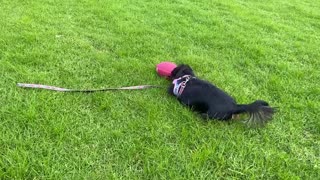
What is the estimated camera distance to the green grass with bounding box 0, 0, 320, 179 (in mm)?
1878

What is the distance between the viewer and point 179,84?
8.14 feet

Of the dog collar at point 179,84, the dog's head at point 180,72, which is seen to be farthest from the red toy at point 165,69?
the dog collar at point 179,84

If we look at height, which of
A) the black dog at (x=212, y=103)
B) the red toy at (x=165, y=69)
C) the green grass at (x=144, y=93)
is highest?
the black dog at (x=212, y=103)

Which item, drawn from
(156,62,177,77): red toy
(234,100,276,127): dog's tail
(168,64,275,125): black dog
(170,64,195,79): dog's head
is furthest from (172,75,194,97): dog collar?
(234,100,276,127): dog's tail

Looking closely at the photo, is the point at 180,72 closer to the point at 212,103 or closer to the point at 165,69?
the point at 165,69

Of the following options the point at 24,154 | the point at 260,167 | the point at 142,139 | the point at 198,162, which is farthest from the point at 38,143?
the point at 260,167

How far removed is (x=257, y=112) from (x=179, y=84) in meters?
0.63

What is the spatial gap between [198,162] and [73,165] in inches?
27.7

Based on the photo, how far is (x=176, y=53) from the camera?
3340 millimetres

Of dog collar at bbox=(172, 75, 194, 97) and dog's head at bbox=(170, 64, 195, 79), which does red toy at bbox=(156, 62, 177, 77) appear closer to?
dog's head at bbox=(170, 64, 195, 79)

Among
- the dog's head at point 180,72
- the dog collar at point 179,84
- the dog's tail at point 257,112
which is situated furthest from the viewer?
the dog's head at point 180,72

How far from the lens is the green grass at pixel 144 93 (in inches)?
73.9

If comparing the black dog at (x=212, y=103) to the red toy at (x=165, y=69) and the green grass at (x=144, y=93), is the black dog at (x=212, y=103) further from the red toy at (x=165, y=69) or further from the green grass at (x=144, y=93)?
the red toy at (x=165, y=69)

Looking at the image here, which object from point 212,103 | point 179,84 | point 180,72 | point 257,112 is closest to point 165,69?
point 180,72
